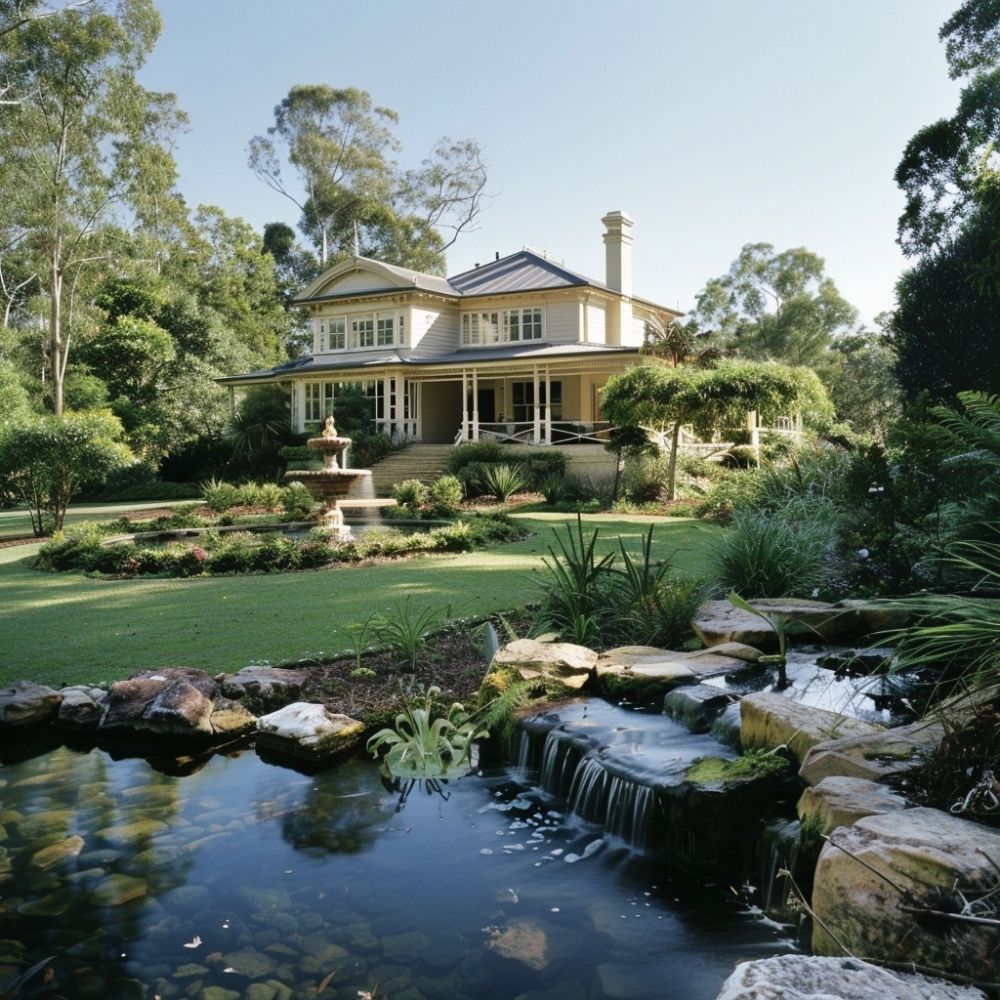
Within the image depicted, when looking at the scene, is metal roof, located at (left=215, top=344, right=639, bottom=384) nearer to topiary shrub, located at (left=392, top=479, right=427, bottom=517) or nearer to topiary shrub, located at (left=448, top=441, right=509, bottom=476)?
topiary shrub, located at (left=448, top=441, right=509, bottom=476)

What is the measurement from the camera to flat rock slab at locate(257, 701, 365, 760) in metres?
5.84

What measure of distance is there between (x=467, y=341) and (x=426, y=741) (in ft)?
97.7

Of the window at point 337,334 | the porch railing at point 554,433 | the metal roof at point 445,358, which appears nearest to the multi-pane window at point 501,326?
the metal roof at point 445,358

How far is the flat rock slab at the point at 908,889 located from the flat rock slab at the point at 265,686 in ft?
14.1

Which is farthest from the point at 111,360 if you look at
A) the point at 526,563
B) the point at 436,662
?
the point at 436,662

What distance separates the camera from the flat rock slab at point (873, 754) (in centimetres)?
398

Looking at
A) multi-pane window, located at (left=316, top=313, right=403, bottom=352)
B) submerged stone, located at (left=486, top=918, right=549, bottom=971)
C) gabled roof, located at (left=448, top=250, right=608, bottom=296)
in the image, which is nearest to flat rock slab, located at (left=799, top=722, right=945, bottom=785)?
submerged stone, located at (left=486, top=918, right=549, bottom=971)

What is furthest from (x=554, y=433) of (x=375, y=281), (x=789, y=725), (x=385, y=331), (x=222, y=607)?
(x=789, y=725)

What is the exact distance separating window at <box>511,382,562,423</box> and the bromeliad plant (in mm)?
26951

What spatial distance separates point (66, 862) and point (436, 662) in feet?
10.8

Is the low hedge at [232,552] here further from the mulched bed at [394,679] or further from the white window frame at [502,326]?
the white window frame at [502,326]

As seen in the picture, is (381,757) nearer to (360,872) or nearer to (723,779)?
(360,872)

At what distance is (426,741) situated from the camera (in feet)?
18.7

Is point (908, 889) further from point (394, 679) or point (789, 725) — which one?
point (394, 679)
